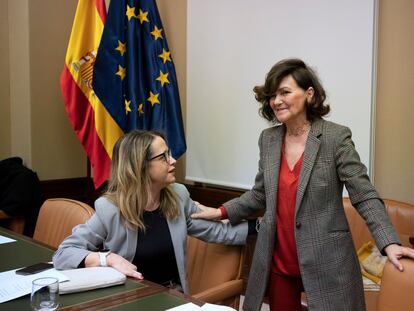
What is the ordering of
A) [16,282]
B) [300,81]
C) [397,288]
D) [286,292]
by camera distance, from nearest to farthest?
[397,288], [16,282], [300,81], [286,292]

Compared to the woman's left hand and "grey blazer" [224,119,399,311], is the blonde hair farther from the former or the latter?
the woman's left hand

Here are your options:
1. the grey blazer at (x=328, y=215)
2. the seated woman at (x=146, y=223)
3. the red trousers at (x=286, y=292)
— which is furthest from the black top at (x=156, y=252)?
the grey blazer at (x=328, y=215)

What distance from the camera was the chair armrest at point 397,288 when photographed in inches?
46.5

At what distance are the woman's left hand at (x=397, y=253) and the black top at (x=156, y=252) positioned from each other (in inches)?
32.4

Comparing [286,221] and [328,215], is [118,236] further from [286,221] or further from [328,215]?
[328,215]

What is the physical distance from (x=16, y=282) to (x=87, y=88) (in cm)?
225

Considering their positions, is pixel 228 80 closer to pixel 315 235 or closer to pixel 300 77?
pixel 300 77

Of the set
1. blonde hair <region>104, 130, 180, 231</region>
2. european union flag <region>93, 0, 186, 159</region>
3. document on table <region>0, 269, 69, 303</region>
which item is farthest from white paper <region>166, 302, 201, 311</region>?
european union flag <region>93, 0, 186, 159</region>

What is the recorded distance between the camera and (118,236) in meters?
1.73

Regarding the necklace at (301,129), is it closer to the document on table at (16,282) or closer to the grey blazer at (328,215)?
the grey blazer at (328,215)

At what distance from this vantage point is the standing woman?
1623 millimetres

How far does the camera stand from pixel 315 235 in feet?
5.35

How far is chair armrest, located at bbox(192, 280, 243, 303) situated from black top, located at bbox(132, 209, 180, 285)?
0.60 ft

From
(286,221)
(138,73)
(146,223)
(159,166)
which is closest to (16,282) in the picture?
(146,223)
